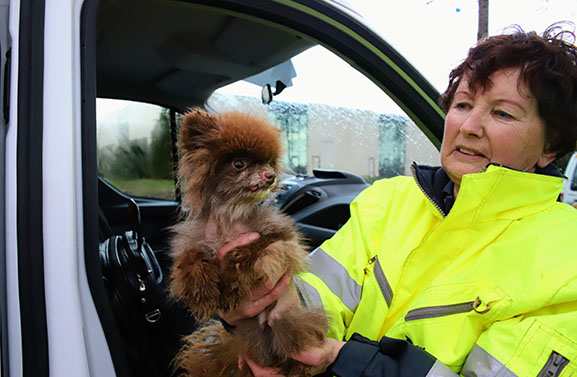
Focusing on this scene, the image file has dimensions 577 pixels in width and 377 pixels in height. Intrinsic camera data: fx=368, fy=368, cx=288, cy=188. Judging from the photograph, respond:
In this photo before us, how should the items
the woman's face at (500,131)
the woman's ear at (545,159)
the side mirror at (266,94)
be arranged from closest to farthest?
the woman's face at (500,131), the woman's ear at (545,159), the side mirror at (266,94)

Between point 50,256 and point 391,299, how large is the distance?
3.85 ft

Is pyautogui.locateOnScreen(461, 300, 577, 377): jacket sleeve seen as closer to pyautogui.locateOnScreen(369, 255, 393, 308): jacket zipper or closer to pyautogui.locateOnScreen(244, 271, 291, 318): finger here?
pyautogui.locateOnScreen(369, 255, 393, 308): jacket zipper

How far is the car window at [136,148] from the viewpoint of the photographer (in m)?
3.40

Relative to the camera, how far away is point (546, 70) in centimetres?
135

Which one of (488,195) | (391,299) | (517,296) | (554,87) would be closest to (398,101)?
(554,87)

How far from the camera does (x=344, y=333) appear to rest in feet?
5.13

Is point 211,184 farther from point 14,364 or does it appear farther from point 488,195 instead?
point 488,195

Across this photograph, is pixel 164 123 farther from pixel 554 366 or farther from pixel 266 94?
pixel 554 366

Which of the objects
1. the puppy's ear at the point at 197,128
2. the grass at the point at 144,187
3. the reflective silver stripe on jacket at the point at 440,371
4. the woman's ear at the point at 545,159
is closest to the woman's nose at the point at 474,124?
the woman's ear at the point at 545,159

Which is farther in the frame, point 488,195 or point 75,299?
point 488,195

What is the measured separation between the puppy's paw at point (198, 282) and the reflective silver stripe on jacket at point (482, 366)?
794 millimetres

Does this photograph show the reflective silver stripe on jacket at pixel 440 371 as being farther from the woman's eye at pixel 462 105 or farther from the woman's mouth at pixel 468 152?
the woman's eye at pixel 462 105

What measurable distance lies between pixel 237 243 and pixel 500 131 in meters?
1.02

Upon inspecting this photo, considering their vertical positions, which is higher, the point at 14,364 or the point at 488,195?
the point at 488,195
